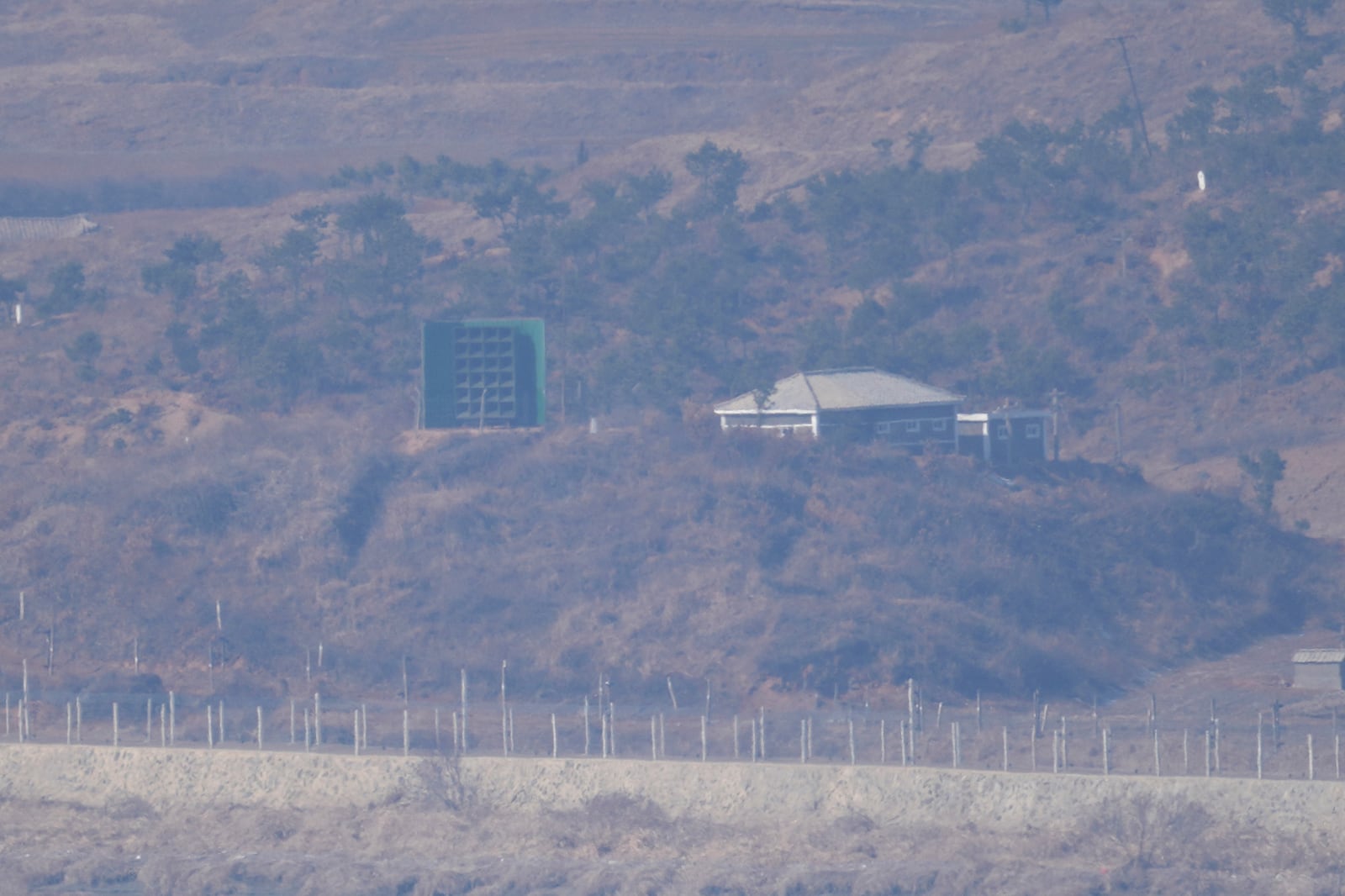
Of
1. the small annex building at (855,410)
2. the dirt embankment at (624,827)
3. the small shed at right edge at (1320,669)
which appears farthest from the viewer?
the small annex building at (855,410)

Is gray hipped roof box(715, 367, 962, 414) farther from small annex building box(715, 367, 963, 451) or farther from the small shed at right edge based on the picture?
the small shed at right edge

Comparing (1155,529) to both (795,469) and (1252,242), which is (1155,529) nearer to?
(795,469)

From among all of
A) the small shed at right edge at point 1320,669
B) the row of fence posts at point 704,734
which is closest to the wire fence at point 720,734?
the row of fence posts at point 704,734

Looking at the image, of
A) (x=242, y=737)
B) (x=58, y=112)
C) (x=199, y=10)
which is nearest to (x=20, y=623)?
(x=242, y=737)

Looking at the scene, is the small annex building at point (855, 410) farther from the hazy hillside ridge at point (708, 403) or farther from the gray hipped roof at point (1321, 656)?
the gray hipped roof at point (1321, 656)

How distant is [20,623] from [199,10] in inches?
4211

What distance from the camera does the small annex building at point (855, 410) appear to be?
66188mm

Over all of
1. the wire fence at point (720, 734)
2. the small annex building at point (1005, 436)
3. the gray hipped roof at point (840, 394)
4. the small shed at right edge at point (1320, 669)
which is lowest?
the wire fence at point (720, 734)

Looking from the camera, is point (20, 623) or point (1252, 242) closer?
point (20, 623)

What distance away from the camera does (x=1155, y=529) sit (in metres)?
62.9

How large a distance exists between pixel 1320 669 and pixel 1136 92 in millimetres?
61348

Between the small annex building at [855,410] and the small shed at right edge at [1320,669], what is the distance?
62.4 ft

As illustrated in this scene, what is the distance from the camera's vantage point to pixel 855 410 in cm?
6612

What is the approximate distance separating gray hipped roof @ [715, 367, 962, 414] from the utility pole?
30543 millimetres
